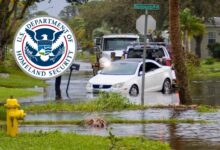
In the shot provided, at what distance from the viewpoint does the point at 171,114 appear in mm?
16797

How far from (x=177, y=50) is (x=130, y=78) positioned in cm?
582

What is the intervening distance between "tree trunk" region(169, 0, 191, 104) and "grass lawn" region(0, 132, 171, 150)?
723cm

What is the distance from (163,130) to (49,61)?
2.79m

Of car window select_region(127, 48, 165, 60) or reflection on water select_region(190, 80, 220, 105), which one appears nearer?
reflection on water select_region(190, 80, 220, 105)

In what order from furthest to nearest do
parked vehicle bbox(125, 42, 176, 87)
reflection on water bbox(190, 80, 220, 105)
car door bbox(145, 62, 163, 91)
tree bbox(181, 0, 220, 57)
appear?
tree bbox(181, 0, 220, 57), parked vehicle bbox(125, 42, 176, 87), car door bbox(145, 62, 163, 91), reflection on water bbox(190, 80, 220, 105)

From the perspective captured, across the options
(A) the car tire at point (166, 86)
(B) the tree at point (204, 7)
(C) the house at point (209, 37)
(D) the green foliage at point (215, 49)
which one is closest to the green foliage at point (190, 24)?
(B) the tree at point (204, 7)

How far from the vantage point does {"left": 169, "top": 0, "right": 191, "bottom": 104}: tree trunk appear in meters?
18.8

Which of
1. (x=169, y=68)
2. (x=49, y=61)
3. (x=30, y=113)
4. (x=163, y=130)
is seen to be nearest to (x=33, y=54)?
→ (x=49, y=61)

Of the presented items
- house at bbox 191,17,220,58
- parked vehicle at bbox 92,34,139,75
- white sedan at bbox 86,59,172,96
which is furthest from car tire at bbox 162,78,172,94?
house at bbox 191,17,220,58

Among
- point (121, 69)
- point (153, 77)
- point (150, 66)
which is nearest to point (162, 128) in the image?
point (121, 69)

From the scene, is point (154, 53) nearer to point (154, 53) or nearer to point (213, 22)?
point (154, 53)

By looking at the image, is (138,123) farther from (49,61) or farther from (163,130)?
(49,61)

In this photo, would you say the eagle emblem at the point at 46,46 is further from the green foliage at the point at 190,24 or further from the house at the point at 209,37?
the house at the point at 209,37

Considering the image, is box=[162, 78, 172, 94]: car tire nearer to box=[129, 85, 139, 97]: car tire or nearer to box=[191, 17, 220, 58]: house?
box=[129, 85, 139, 97]: car tire
